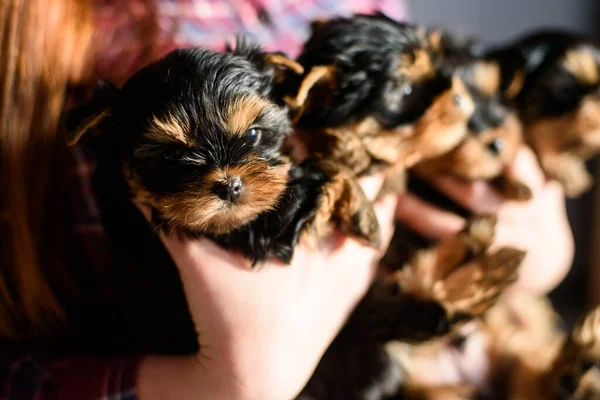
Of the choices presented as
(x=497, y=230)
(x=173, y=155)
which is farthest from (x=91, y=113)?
(x=497, y=230)

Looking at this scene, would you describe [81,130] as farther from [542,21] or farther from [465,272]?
[542,21]

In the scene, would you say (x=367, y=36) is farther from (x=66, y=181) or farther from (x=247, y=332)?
(x=66, y=181)

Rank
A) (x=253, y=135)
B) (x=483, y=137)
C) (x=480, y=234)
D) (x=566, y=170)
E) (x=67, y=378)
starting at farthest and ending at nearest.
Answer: (x=566, y=170) → (x=483, y=137) → (x=480, y=234) → (x=67, y=378) → (x=253, y=135)

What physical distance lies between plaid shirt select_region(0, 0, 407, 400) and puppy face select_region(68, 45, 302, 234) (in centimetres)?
42

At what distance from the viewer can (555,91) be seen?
1.74 meters

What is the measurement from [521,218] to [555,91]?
0.41 metres

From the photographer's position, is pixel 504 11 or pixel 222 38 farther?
pixel 504 11

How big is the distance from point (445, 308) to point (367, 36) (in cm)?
72

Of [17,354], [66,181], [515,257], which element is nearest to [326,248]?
[515,257]

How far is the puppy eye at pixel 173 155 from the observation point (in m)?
1.06

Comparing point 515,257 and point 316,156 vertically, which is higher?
point 316,156

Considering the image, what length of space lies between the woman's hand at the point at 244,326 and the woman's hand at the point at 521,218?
19.3 inches

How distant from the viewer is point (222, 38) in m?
1.68

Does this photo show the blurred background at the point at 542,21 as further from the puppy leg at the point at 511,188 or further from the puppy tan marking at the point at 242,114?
the puppy tan marking at the point at 242,114
